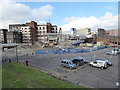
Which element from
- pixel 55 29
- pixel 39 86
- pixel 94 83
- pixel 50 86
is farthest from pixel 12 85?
pixel 55 29

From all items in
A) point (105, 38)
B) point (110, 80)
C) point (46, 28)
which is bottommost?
point (110, 80)

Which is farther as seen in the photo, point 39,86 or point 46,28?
point 46,28

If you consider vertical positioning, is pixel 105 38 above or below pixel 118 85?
above

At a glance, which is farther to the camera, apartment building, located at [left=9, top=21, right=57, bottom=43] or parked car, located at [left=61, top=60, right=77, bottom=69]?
apartment building, located at [left=9, top=21, right=57, bottom=43]

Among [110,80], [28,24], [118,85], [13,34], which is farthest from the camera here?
[28,24]

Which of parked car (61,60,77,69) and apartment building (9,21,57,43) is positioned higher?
apartment building (9,21,57,43)

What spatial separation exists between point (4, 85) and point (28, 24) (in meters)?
73.2

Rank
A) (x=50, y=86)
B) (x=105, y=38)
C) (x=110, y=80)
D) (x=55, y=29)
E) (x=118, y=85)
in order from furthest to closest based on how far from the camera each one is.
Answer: (x=55, y=29)
(x=105, y=38)
(x=110, y=80)
(x=118, y=85)
(x=50, y=86)

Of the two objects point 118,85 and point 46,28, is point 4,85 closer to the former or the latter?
point 118,85

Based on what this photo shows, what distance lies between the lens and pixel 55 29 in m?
88.3

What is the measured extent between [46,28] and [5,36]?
102 feet

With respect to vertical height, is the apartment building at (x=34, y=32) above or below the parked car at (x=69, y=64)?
above

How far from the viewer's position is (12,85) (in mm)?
11188

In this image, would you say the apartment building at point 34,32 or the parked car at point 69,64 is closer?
the parked car at point 69,64
